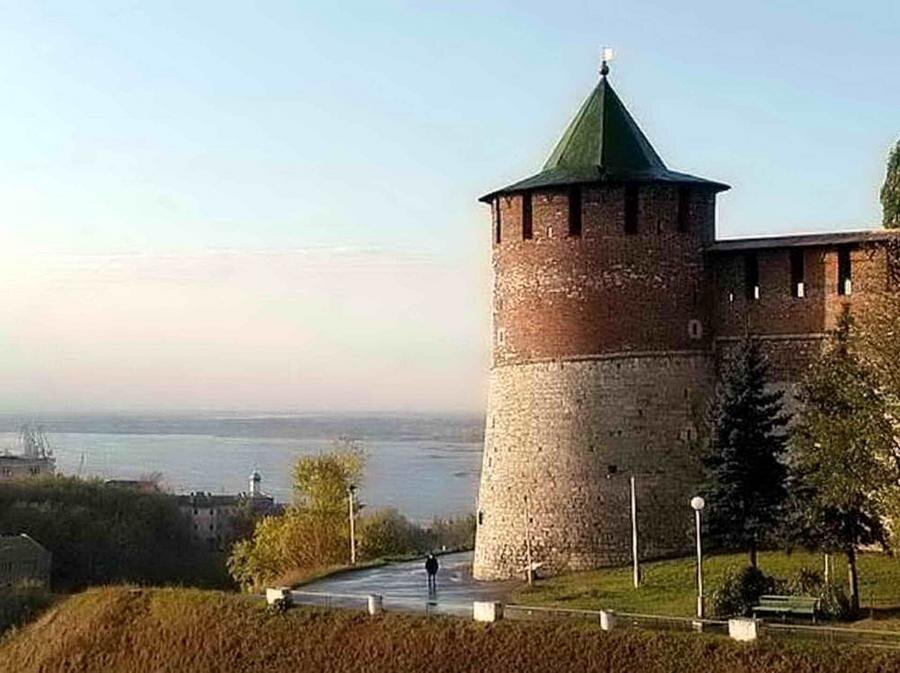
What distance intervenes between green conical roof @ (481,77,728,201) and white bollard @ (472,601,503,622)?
9.32m

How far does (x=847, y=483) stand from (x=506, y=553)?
880cm

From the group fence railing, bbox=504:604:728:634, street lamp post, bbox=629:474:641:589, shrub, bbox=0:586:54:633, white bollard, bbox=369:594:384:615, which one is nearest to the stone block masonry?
street lamp post, bbox=629:474:641:589

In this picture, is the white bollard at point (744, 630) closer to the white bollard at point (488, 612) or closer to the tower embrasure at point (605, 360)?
the white bollard at point (488, 612)

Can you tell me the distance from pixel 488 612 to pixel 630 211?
9408mm

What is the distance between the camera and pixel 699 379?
28203mm

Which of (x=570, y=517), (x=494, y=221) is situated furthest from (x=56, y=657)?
(x=494, y=221)

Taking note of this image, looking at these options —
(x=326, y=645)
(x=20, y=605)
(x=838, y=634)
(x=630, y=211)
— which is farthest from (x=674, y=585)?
(x=20, y=605)

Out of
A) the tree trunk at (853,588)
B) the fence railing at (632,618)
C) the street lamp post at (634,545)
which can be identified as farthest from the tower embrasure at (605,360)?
the tree trunk at (853,588)

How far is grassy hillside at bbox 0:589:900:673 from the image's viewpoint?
19062 mm

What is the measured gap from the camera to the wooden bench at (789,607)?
20688 mm

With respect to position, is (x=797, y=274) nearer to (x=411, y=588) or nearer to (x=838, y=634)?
(x=411, y=588)

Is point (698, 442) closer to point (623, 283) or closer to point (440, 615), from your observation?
point (623, 283)

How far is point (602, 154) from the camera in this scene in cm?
2848

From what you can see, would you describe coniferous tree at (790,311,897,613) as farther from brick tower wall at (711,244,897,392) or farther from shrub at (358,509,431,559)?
shrub at (358,509,431,559)
